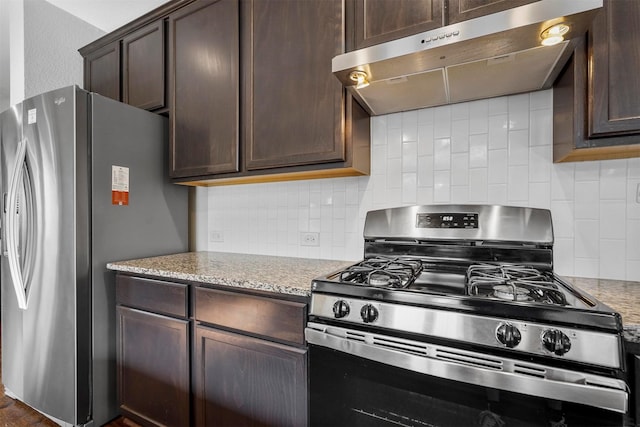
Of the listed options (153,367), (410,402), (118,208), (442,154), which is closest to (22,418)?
(153,367)

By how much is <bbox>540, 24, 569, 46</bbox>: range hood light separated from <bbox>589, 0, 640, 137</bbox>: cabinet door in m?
0.18

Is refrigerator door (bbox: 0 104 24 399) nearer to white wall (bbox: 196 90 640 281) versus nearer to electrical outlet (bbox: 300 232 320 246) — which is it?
white wall (bbox: 196 90 640 281)

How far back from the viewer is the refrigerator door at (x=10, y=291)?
1860mm

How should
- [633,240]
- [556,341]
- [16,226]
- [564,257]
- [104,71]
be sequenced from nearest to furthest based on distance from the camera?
[556,341] < [633,240] < [564,257] < [16,226] < [104,71]

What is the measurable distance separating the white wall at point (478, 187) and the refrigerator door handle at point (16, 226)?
137cm

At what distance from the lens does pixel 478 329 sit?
0.86 metres

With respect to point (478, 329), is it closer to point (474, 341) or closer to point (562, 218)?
point (474, 341)

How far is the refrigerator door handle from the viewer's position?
179 centimetres

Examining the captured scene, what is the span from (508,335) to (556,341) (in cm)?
10

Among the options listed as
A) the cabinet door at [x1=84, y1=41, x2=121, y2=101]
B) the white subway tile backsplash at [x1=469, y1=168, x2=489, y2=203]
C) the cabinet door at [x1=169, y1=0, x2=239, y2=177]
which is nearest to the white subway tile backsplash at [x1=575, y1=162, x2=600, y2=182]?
the white subway tile backsplash at [x1=469, y1=168, x2=489, y2=203]

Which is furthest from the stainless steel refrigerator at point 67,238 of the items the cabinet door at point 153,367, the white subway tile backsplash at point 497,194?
the white subway tile backsplash at point 497,194

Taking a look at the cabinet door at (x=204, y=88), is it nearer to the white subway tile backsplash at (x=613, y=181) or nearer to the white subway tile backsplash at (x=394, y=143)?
the white subway tile backsplash at (x=394, y=143)

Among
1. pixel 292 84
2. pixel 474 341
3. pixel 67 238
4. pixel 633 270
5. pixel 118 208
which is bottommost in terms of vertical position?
pixel 474 341

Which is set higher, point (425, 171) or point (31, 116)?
point (31, 116)
